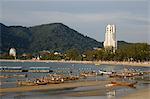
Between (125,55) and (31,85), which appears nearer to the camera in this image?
(31,85)

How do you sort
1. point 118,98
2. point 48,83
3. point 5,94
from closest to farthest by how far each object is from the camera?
1. point 118,98
2. point 5,94
3. point 48,83

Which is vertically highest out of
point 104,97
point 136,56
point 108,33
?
point 108,33

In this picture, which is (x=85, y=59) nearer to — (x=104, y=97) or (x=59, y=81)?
(x=59, y=81)

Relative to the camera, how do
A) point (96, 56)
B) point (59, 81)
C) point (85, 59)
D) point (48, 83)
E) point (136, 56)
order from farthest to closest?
1. point (85, 59)
2. point (96, 56)
3. point (136, 56)
4. point (59, 81)
5. point (48, 83)

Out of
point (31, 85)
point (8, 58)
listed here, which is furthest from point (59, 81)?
point (8, 58)

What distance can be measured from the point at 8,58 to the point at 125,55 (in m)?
71.7

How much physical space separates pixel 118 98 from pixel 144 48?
99.9m

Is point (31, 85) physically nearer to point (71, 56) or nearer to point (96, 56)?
point (96, 56)

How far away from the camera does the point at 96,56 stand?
14275cm

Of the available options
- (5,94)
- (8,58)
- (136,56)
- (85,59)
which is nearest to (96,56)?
(85,59)

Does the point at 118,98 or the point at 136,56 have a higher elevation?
the point at 136,56

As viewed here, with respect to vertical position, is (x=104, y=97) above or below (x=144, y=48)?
below

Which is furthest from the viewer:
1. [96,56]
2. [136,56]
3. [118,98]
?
[96,56]

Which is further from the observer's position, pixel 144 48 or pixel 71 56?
pixel 71 56
